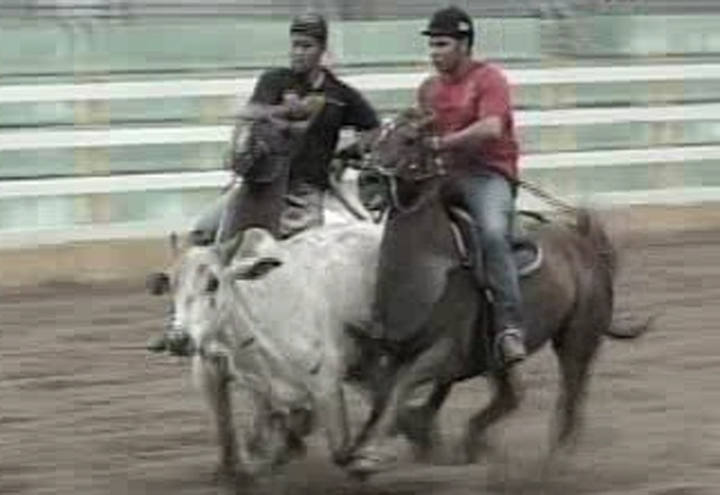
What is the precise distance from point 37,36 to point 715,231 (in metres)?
5.90

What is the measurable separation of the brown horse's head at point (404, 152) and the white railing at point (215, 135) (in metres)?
7.02

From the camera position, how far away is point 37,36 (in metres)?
14.2

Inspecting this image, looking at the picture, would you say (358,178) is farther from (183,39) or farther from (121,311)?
(183,39)

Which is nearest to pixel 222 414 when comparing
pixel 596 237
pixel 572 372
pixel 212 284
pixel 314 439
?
pixel 212 284

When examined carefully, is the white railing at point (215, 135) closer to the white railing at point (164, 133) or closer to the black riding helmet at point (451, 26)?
the white railing at point (164, 133)

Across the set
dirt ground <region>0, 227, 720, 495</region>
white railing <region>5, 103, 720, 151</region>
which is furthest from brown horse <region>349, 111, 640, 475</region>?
white railing <region>5, 103, 720, 151</region>

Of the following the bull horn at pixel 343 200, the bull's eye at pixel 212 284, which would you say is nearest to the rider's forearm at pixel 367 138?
the bull horn at pixel 343 200

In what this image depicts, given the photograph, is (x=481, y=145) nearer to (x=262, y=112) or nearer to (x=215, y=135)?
(x=262, y=112)

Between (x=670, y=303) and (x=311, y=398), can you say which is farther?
(x=670, y=303)

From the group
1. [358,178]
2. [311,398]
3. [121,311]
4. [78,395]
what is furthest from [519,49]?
[311,398]

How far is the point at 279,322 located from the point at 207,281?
319 mm

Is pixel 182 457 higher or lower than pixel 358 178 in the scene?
lower

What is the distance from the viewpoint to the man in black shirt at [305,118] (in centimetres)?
775

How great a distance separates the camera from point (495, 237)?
290 inches
